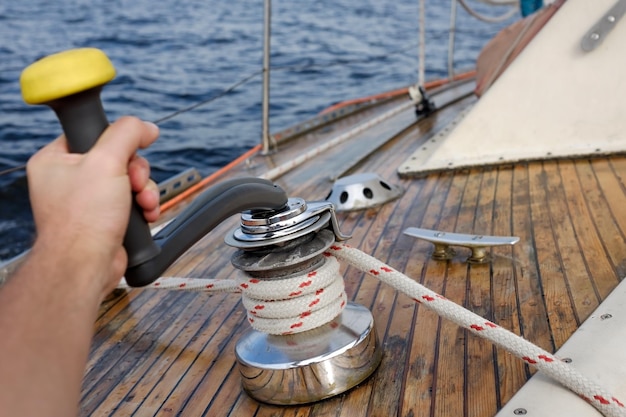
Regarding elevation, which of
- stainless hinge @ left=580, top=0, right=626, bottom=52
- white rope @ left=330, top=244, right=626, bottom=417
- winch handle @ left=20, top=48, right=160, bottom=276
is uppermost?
stainless hinge @ left=580, top=0, right=626, bottom=52

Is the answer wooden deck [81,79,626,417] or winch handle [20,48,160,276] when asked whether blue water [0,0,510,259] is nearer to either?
wooden deck [81,79,626,417]

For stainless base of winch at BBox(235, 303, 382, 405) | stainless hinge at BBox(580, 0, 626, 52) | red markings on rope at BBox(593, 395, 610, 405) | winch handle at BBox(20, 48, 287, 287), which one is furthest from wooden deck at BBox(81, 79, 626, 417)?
winch handle at BBox(20, 48, 287, 287)

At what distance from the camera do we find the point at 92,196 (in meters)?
0.68

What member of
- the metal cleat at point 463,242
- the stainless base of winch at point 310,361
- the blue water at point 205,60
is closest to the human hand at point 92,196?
the stainless base of winch at point 310,361

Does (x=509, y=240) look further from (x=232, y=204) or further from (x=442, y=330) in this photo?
(x=232, y=204)

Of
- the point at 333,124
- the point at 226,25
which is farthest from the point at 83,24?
the point at 333,124

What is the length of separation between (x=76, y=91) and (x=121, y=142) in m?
0.06

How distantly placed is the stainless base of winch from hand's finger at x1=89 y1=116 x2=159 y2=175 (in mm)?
674

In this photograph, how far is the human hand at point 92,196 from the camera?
2.17 feet

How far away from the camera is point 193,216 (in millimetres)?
943

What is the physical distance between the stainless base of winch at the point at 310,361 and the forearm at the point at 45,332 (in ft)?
2.29

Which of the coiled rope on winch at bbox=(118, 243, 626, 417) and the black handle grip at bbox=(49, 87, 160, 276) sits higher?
the black handle grip at bbox=(49, 87, 160, 276)

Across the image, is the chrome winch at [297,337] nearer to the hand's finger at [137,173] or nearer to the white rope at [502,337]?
the white rope at [502,337]

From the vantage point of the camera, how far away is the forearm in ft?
1.86
